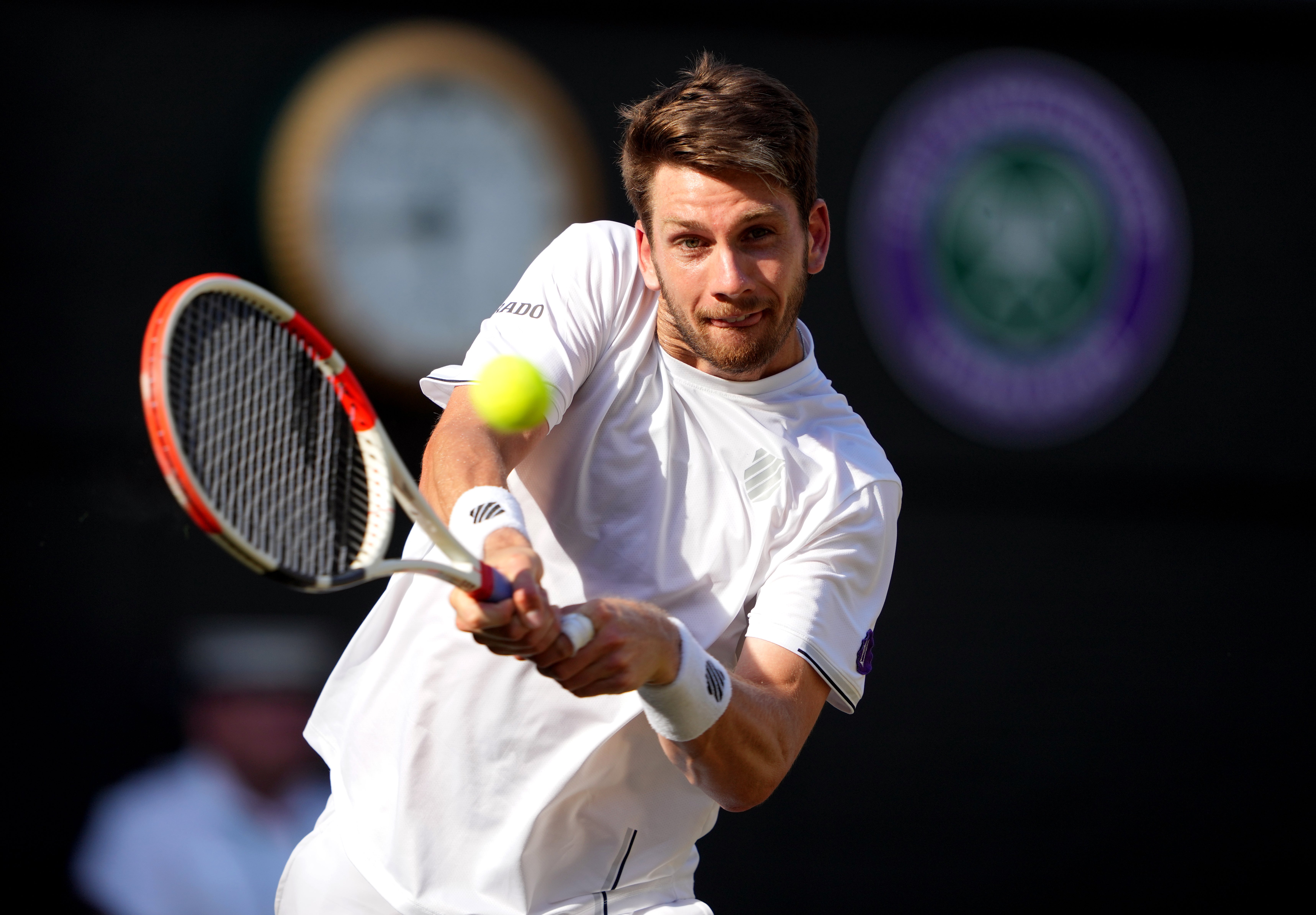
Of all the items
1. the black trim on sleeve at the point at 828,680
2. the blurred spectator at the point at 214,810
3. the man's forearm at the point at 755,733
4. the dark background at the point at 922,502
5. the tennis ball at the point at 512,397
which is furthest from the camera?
the dark background at the point at 922,502

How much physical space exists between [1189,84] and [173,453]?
3651 millimetres

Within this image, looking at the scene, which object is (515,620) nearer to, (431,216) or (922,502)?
(431,216)

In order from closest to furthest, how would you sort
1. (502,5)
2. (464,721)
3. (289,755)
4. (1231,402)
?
(464,721) < (289,755) < (502,5) < (1231,402)

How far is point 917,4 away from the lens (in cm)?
398

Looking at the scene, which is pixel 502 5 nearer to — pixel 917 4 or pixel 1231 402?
pixel 917 4

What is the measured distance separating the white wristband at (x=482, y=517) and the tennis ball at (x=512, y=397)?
9 cm

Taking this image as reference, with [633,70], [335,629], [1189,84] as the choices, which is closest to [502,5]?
[633,70]

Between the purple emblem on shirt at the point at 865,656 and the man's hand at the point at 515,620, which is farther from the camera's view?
the purple emblem on shirt at the point at 865,656

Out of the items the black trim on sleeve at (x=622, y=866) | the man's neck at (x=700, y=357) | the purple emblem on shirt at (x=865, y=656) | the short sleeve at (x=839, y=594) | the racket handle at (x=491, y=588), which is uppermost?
the man's neck at (x=700, y=357)

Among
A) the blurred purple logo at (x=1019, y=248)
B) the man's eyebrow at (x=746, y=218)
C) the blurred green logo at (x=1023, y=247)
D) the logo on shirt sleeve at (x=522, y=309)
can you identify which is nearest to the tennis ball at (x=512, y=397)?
the logo on shirt sleeve at (x=522, y=309)

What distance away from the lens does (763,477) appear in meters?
2.18

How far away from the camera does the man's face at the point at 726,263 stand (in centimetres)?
207

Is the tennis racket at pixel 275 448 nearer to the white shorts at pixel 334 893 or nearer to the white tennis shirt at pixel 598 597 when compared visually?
the white tennis shirt at pixel 598 597

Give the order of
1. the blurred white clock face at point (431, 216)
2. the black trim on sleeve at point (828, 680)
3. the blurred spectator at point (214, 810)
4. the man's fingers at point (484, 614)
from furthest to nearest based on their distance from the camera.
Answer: the blurred white clock face at point (431, 216), the blurred spectator at point (214, 810), the black trim on sleeve at point (828, 680), the man's fingers at point (484, 614)
